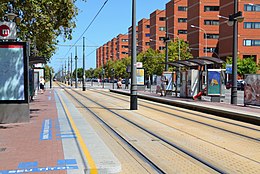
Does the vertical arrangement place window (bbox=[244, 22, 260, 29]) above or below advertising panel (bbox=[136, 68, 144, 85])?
above

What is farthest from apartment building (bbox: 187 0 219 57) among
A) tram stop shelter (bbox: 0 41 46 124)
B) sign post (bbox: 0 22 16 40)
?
tram stop shelter (bbox: 0 41 46 124)

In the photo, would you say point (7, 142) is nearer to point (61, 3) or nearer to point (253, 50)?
point (61, 3)

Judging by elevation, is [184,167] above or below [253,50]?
below

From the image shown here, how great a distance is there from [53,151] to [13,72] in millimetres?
5629

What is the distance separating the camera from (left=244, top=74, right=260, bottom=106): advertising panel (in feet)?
59.8

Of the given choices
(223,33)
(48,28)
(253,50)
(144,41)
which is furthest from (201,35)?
(48,28)

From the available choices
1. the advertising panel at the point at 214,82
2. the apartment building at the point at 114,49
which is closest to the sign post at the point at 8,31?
the advertising panel at the point at 214,82

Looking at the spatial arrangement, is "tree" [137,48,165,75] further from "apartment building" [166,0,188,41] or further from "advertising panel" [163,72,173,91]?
"advertising panel" [163,72,173,91]

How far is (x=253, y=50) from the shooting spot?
244ft

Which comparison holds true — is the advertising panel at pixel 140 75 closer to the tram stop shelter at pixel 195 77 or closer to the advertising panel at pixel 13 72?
the tram stop shelter at pixel 195 77

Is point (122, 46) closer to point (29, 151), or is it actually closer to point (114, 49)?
point (114, 49)

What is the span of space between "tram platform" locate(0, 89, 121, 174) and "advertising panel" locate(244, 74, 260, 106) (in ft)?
32.9

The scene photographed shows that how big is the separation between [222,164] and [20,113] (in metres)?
Answer: 8.08

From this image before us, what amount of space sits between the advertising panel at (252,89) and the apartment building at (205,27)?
68364 mm
